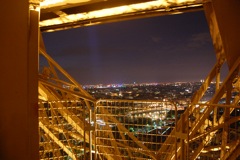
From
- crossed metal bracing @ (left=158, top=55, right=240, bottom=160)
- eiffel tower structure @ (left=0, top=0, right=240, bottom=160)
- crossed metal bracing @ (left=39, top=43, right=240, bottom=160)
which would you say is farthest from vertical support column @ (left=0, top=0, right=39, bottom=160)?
crossed metal bracing @ (left=158, top=55, right=240, bottom=160)

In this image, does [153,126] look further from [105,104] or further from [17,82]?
[17,82]

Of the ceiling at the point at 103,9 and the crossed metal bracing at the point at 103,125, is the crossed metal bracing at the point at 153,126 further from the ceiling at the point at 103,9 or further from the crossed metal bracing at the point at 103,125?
the ceiling at the point at 103,9

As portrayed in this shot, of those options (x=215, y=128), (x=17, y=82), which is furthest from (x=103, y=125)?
(x=17, y=82)

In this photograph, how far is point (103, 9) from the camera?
3924 mm

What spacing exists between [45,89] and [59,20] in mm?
1167

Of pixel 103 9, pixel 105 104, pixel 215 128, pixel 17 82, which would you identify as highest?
pixel 103 9

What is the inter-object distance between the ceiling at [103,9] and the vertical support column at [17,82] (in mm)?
1163

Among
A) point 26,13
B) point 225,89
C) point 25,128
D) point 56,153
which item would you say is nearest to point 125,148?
point 56,153

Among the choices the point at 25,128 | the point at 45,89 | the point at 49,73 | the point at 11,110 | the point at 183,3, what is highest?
the point at 183,3

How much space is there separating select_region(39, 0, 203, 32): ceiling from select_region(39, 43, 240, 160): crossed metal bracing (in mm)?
991

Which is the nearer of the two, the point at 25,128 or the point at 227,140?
the point at 25,128

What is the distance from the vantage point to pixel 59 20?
4473mm

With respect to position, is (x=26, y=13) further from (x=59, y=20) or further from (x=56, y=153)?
(x=56, y=153)

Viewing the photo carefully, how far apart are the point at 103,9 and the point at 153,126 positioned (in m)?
1.81
